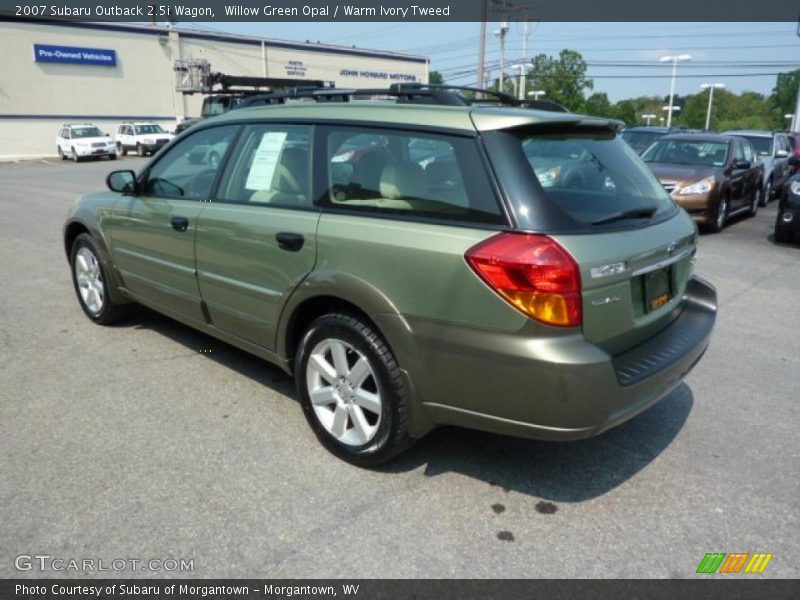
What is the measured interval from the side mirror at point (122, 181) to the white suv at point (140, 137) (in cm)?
3171

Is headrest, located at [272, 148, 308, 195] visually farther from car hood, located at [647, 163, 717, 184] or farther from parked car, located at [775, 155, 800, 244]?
parked car, located at [775, 155, 800, 244]

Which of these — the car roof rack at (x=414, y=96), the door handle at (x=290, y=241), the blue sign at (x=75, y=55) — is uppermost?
the blue sign at (x=75, y=55)

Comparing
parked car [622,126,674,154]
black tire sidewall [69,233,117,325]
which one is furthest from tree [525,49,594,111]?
black tire sidewall [69,233,117,325]

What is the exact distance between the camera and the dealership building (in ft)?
120

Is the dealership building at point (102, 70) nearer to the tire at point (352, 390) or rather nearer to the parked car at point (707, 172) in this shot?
the parked car at point (707, 172)

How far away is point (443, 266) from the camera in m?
2.71

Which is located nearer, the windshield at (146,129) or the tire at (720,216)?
the tire at (720,216)

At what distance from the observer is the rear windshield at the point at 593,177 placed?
112 inches

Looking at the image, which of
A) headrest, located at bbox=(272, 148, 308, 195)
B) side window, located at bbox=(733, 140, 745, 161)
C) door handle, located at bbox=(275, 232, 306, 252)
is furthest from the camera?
side window, located at bbox=(733, 140, 745, 161)

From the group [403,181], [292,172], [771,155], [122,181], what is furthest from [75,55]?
[403,181]

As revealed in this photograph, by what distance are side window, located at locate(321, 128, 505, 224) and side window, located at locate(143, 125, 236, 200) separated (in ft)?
3.36

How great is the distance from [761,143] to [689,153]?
5430 mm

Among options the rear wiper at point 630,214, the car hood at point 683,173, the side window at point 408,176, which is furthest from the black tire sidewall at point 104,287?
the car hood at point 683,173

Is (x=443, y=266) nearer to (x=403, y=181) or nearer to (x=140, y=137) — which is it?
(x=403, y=181)
